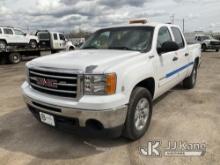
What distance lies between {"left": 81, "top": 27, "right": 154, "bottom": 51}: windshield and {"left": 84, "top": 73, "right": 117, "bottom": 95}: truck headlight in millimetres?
1293

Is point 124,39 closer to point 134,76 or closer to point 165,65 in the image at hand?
point 165,65

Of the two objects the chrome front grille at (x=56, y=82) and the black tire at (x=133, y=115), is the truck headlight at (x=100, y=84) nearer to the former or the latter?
the chrome front grille at (x=56, y=82)

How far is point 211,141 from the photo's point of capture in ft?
11.9

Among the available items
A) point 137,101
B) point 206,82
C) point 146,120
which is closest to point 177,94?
point 206,82

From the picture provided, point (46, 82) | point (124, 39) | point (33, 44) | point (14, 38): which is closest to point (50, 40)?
point (33, 44)

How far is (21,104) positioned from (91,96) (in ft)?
11.8

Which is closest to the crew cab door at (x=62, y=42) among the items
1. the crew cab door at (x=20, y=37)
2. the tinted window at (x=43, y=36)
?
the tinted window at (x=43, y=36)

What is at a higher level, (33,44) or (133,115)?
(33,44)

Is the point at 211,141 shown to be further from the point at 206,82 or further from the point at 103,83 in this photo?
the point at 206,82

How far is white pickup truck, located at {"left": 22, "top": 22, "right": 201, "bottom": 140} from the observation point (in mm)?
3000

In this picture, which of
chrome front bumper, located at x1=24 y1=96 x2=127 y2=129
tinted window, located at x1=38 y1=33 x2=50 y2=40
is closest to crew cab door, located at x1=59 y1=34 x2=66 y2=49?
tinted window, located at x1=38 y1=33 x2=50 y2=40

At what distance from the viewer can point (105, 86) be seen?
3.00 metres

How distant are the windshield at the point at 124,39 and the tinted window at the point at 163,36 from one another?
234 mm

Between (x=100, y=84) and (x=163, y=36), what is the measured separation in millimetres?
2323
